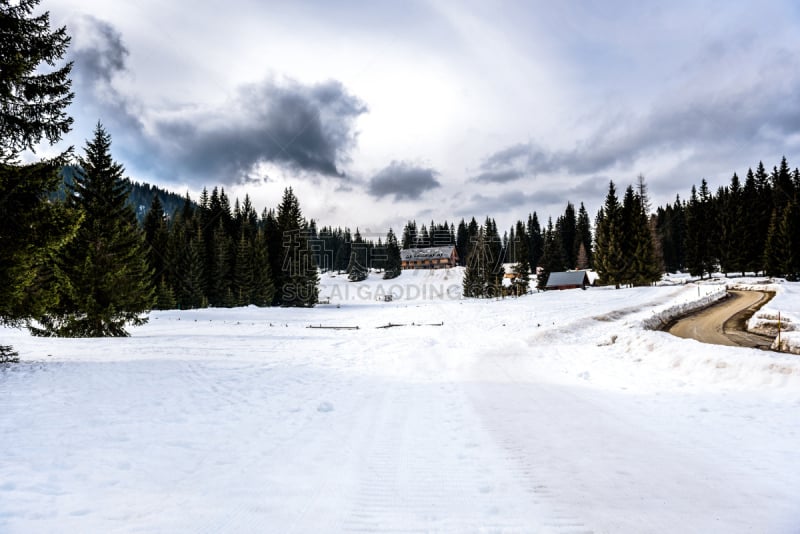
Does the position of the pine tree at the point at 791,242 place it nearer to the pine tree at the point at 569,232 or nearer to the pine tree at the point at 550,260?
the pine tree at the point at 550,260

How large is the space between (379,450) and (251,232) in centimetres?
5938

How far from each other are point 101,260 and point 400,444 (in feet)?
68.9

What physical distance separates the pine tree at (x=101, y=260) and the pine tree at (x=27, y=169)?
7.74 m

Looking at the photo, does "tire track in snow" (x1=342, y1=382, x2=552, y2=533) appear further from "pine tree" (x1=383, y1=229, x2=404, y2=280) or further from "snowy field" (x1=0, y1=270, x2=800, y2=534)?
"pine tree" (x1=383, y1=229, x2=404, y2=280)

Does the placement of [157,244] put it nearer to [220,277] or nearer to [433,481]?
[220,277]

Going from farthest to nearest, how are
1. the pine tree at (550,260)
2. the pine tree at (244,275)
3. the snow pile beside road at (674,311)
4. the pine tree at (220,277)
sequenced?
the pine tree at (550,260) → the pine tree at (220,277) → the pine tree at (244,275) → the snow pile beside road at (674,311)

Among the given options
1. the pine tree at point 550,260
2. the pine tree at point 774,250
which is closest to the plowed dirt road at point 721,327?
the pine tree at point 774,250

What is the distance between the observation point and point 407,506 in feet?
13.7

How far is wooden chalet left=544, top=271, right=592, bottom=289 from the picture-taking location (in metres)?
67.5

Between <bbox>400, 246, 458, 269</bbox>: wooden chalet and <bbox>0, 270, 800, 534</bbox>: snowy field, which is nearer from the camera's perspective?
<bbox>0, 270, 800, 534</bbox>: snowy field

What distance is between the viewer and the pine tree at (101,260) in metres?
18.4

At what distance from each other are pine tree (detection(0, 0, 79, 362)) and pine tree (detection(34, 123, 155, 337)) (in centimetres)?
774

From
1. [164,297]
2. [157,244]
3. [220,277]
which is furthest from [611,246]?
[157,244]

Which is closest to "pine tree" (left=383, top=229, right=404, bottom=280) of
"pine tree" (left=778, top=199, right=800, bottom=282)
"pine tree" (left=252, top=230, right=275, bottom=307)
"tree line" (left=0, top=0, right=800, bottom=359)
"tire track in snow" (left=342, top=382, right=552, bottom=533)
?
"tree line" (left=0, top=0, right=800, bottom=359)
